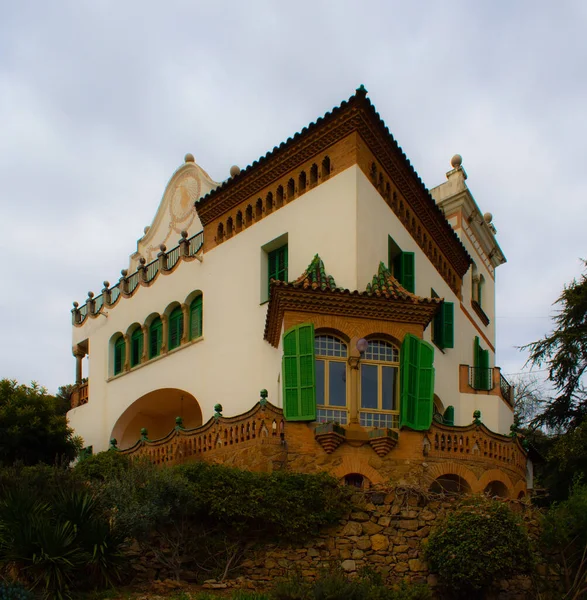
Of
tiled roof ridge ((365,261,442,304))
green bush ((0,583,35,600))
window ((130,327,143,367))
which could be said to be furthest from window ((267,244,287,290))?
green bush ((0,583,35,600))

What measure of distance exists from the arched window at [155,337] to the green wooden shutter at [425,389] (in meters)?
9.39

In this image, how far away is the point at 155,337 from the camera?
89.7 feet

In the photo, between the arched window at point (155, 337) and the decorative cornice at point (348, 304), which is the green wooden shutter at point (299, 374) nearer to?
the decorative cornice at point (348, 304)

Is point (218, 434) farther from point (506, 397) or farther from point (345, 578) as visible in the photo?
point (506, 397)

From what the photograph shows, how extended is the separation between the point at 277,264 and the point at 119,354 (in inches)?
315

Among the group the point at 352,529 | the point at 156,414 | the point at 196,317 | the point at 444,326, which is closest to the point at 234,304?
the point at 196,317

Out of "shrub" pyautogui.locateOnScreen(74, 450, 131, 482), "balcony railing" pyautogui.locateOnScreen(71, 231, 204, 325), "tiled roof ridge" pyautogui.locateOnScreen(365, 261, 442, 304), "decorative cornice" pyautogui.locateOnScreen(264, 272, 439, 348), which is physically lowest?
"shrub" pyautogui.locateOnScreen(74, 450, 131, 482)

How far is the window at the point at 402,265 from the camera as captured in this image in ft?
76.1

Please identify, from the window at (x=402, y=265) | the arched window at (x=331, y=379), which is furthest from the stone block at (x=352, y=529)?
the window at (x=402, y=265)

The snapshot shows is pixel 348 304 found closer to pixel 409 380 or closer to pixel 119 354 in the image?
pixel 409 380

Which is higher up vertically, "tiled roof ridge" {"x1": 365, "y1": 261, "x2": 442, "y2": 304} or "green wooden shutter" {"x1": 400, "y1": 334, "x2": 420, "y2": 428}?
"tiled roof ridge" {"x1": 365, "y1": 261, "x2": 442, "y2": 304}

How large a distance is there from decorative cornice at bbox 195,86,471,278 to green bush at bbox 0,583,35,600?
1272cm

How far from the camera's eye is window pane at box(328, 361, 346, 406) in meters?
19.7

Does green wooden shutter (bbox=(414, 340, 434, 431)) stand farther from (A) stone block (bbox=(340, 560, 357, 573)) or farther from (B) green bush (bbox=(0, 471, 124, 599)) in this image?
(B) green bush (bbox=(0, 471, 124, 599))
